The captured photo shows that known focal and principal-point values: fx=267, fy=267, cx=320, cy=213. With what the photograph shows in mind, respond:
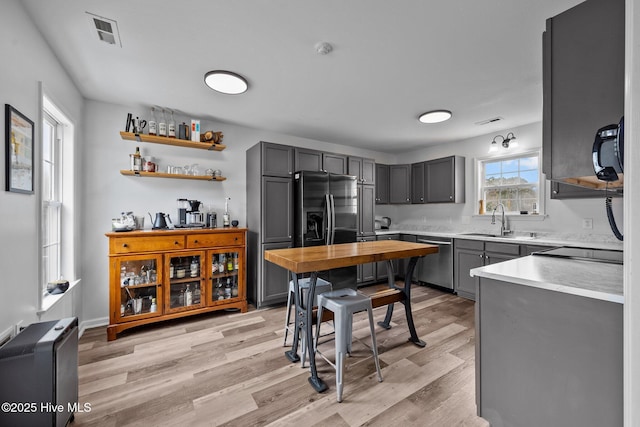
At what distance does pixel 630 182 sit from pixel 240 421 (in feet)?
6.93

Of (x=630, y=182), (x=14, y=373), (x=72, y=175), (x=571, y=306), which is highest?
(x=72, y=175)

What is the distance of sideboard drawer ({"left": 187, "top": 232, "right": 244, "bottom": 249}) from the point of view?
3.08m

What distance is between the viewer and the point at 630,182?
29.9 inches

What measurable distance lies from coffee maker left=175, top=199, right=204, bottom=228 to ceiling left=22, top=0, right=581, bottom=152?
1156 mm

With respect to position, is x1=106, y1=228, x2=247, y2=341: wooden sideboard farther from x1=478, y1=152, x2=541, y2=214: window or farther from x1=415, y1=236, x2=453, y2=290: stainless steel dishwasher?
x1=478, y1=152, x2=541, y2=214: window

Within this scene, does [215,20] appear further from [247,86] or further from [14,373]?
[14,373]

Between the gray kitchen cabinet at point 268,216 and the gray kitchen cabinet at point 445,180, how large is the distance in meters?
2.56

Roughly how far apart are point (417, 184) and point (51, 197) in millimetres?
4967

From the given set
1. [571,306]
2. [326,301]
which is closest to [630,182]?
[571,306]

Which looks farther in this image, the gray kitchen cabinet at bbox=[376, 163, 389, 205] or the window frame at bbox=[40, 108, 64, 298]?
the gray kitchen cabinet at bbox=[376, 163, 389, 205]

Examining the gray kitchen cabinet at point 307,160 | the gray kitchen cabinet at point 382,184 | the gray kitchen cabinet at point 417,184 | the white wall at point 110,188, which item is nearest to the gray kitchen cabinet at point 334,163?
the gray kitchen cabinet at point 307,160

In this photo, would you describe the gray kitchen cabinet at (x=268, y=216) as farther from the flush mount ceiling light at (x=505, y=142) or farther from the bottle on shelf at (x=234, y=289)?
the flush mount ceiling light at (x=505, y=142)

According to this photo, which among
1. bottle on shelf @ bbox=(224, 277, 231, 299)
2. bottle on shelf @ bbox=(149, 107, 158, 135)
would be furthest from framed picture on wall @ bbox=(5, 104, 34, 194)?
bottle on shelf @ bbox=(224, 277, 231, 299)

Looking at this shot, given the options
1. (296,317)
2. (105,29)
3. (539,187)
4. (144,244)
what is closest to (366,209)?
(539,187)
